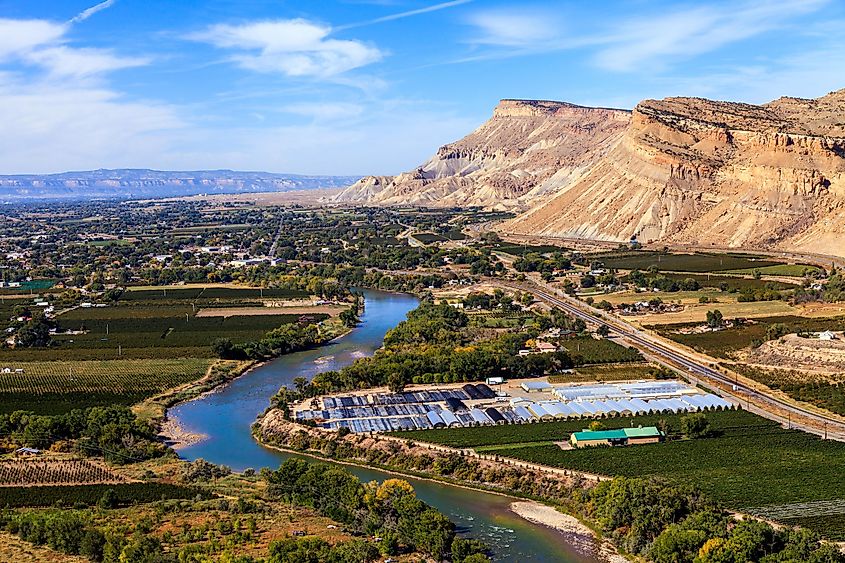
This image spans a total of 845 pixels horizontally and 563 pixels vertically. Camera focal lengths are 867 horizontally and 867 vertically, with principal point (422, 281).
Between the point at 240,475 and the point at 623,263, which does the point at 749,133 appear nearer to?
the point at 623,263

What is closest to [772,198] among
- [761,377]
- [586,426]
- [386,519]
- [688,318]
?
[688,318]

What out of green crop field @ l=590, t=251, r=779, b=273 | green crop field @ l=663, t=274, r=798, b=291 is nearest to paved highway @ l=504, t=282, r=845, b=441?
green crop field @ l=663, t=274, r=798, b=291

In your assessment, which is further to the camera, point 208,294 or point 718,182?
point 718,182

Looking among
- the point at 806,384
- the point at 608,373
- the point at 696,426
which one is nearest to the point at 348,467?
the point at 696,426

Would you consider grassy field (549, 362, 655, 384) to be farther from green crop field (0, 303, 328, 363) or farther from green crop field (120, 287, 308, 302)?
green crop field (120, 287, 308, 302)

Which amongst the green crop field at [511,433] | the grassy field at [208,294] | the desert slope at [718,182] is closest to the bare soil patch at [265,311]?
the grassy field at [208,294]

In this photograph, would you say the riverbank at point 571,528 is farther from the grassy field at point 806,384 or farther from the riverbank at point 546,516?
the grassy field at point 806,384

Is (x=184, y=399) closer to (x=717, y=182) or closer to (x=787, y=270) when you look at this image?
(x=787, y=270)
